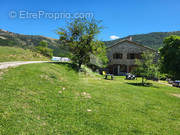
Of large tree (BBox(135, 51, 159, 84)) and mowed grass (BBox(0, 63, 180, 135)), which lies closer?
mowed grass (BBox(0, 63, 180, 135))

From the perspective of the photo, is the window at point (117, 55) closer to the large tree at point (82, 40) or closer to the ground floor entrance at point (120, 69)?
the ground floor entrance at point (120, 69)

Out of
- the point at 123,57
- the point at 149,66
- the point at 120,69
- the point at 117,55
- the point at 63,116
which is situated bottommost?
the point at 63,116

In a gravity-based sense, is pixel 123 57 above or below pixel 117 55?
below

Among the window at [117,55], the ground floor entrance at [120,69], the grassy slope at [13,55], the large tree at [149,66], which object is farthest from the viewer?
the window at [117,55]

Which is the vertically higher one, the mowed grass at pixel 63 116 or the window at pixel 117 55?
the window at pixel 117 55

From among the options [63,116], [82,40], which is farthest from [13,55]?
[63,116]

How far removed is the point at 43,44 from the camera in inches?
2532

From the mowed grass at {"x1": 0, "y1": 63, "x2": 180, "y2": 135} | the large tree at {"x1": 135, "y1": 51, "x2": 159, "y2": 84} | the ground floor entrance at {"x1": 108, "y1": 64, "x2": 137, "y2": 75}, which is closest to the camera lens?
the mowed grass at {"x1": 0, "y1": 63, "x2": 180, "y2": 135}

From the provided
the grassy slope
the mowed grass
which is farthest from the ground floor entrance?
the mowed grass

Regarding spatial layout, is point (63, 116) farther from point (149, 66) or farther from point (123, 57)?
point (123, 57)

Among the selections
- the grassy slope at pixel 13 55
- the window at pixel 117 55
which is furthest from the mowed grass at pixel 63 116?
the window at pixel 117 55

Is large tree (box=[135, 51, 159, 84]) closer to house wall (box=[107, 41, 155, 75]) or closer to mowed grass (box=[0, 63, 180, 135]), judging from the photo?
mowed grass (box=[0, 63, 180, 135])

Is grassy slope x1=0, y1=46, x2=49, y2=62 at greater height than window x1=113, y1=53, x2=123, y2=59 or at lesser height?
lesser

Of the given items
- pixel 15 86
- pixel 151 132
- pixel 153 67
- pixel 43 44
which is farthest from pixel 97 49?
pixel 43 44
